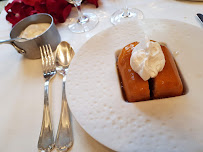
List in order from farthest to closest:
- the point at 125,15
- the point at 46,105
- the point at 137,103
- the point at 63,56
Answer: the point at 125,15 → the point at 63,56 → the point at 46,105 → the point at 137,103

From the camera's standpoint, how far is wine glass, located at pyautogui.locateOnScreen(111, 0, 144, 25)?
30.6 inches

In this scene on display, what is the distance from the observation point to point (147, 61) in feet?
1.47

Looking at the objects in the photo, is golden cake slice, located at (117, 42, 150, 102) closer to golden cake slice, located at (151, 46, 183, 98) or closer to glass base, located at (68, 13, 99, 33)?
golden cake slice, located at (151, 46, 183, 98)

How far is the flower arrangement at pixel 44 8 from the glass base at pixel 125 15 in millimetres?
139

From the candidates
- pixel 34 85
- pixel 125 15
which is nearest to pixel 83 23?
pixel 125 15

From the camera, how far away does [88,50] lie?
572mm

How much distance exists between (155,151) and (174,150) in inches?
1.5

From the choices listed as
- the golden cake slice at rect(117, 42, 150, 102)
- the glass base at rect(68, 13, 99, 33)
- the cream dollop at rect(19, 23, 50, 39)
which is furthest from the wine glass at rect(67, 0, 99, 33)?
the golden cake slice at rect(117, 42, 150, 102)

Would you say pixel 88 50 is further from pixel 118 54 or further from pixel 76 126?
pixel 76 126

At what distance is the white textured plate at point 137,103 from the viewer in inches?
14.2

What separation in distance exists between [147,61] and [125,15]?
0.43 metres

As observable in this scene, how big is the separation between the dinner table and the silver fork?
2cm

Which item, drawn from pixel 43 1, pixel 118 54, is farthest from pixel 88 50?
pixel 43 1

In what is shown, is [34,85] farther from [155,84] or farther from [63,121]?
[155,84]
